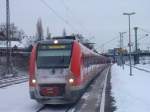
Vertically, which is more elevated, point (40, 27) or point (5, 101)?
point (40, 27)

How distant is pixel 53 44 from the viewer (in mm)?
20234

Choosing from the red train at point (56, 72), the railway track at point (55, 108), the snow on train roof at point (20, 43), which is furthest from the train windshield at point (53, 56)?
the snow on train roof at point (20, 43)

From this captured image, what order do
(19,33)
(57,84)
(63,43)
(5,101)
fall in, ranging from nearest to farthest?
(57,84), (63,43), (5,101), (19,33)

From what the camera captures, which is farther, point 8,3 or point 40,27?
point 40,27

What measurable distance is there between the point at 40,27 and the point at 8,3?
3423 inches

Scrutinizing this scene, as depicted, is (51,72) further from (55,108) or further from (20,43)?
(20,43)

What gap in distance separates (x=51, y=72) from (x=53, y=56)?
981mm

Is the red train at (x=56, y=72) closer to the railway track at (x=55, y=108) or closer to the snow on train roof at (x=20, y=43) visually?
the railway track at (x=55, y=108)

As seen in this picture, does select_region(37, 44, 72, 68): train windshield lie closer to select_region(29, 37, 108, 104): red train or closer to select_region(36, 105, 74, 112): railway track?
select_region(29, 37, 108, 104): red train

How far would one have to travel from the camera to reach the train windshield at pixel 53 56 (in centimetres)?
1947

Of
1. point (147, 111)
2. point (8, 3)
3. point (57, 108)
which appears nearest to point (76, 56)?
point (57, 108)

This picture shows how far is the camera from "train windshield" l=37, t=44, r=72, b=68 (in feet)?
63.9

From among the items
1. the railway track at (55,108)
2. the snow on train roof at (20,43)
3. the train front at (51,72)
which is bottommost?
the railway track at (55,108)

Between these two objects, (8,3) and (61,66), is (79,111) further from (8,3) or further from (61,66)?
(8,3)
